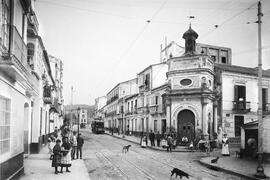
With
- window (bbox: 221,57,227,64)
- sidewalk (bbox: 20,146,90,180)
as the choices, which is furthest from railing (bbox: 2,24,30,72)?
window (bbox: 221,57,227,64)

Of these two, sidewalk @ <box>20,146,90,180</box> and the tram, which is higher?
sidewalk @ <box>20,146,90,180</box>

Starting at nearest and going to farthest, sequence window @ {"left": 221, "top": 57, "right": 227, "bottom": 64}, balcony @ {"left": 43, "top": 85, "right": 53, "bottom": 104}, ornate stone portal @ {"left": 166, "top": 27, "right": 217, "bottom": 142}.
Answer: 1. balcony @ {"left": 43, "top": 85, "right": 53, "bottom": 104}
2. ornate stone portal @ {"left": 166, "top": 27, "right": 217, "bottom": 142}
3. window @ {"left": 221, "top": 57, "right": 227, "bottom": 64}

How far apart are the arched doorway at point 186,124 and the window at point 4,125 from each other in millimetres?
21081

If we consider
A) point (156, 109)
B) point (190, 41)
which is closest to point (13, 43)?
point (190, 41)

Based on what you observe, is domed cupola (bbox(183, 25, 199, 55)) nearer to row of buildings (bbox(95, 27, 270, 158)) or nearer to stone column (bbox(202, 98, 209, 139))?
row of buildings (bbox(95, 27, 270, 158))

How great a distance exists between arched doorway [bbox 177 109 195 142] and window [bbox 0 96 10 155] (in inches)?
830

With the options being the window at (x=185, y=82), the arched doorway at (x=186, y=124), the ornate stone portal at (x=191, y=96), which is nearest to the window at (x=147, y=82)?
the ornate stone portal at (x=191, y=96)

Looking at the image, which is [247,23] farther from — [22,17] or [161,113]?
[161,113]

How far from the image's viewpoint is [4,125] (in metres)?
9.30

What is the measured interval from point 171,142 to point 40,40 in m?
12.9

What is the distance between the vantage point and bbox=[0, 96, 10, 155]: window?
898 centimetres

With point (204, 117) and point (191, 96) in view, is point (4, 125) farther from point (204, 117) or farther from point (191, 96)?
point (204, 117)

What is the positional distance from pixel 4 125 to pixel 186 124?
852 inches

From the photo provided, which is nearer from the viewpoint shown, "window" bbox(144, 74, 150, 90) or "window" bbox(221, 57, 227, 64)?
"window" bbox(144, 74, 150, 90)
